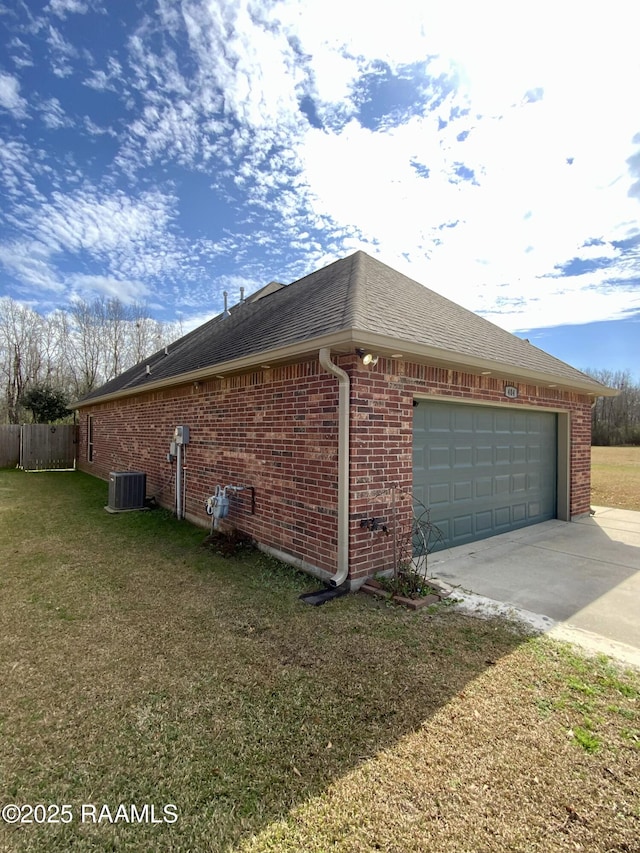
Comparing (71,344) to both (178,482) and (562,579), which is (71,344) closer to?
(178,482)

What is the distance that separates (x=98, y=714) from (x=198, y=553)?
3345 mm

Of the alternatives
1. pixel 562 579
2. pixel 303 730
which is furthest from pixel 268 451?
pixel 562 579

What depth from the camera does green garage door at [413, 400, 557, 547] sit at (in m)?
5.50

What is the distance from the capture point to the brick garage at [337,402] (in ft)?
14.4

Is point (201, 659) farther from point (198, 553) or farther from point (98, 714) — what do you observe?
point (198, 553)

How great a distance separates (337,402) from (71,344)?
90.8 ft

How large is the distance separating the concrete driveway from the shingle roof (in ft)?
8.36

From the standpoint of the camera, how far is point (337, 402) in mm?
4422

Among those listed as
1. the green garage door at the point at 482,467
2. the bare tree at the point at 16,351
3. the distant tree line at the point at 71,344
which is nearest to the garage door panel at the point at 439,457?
the green garage door at the point at 482,467

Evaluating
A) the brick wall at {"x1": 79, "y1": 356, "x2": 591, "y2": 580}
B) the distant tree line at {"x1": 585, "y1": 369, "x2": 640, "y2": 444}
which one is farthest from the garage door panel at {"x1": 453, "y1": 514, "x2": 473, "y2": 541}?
the distant tree line at {"x1": 585, "y1": 369, "x2": 640, "y2": 444}

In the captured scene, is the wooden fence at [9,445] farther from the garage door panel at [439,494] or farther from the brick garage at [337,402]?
the garage door panel at [439,494]

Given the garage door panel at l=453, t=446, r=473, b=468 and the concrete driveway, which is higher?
the garage door panel at l=453, t=446, r=473, b=468

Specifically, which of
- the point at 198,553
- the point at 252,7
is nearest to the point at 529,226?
the point at 252,7

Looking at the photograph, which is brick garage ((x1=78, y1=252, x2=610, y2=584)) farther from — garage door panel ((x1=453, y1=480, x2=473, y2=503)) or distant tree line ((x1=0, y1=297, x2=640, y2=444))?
distant tree line ((x1=0, y1=297, x2=640, y2=444))
